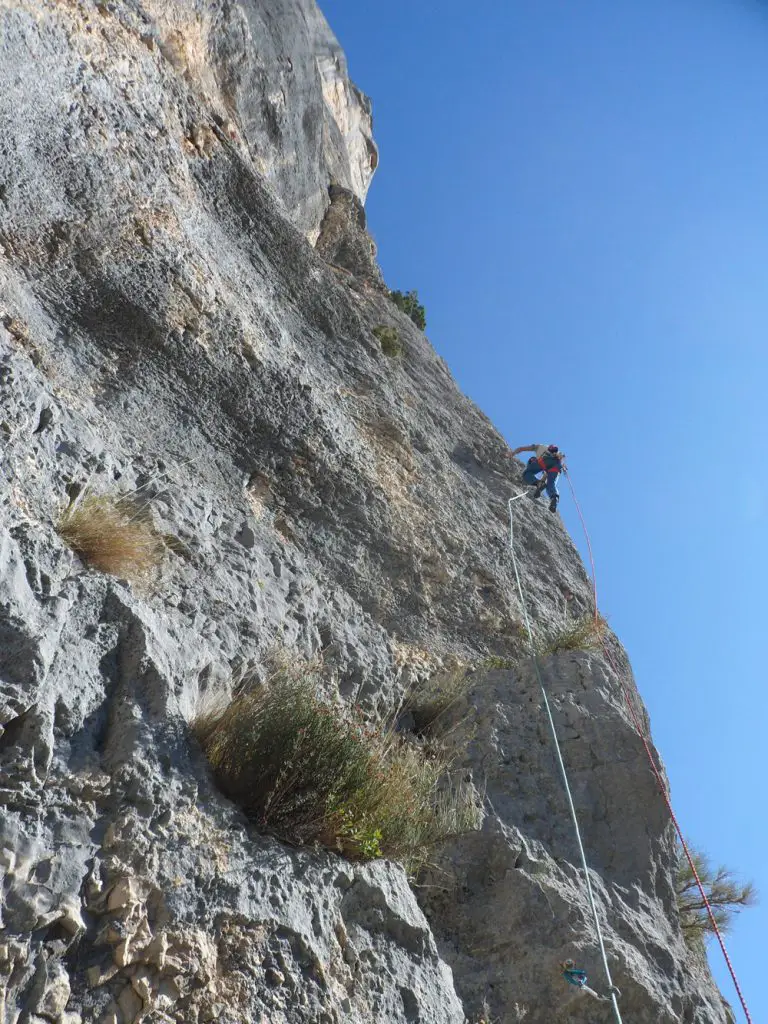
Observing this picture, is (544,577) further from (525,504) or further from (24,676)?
(24,676)

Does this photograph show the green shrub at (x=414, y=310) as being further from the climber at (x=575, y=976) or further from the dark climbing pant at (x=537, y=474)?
the climber at (x=575, y=976)

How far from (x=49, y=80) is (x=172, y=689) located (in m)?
4.59

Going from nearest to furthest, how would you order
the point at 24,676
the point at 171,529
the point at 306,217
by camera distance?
1. the point at 24,676
2. the point at 171,529
3. the point at 306,217

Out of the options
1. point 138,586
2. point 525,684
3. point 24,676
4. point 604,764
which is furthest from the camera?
point 525,684

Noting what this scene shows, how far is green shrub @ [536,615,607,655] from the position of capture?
280 inches

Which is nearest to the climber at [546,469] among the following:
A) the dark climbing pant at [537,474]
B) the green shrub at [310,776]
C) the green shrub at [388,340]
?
the dark climbing pant at [537,474]

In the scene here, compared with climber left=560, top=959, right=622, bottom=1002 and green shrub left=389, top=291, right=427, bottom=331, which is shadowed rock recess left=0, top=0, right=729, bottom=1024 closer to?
climber left=560, top=959, right=622, bottom=1002

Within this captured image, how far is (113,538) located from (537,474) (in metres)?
7.03

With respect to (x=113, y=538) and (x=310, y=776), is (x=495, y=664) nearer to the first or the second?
(x=310, y=776)

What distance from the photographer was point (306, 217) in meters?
11.9

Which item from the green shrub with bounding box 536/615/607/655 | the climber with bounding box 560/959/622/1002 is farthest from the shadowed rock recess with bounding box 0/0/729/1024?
the green shrub with bounding box 536/615/607/655

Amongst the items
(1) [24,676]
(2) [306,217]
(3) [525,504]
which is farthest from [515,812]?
(2) [306,217]

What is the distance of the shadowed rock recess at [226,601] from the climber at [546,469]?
35cm

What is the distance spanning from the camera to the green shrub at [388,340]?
1008cm
